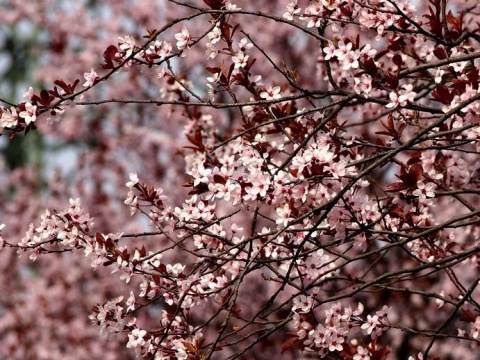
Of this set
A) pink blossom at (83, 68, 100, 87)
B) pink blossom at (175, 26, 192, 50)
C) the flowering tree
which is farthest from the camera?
pink blossom at (175, 26, 192, 50)

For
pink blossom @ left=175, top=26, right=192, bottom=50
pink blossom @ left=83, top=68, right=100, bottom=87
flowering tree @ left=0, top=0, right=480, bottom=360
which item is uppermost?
pink blossom @ left=175, top=26, right=192, bottom=50

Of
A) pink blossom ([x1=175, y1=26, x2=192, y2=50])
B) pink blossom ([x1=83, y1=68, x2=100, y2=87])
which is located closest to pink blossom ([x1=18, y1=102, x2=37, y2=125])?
pink blossom ([x1=83, y1=68, x2=100, y2=87])

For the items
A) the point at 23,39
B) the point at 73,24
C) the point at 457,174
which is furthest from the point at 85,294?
the point at 23,39

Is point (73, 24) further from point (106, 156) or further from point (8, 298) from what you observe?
point (8, 298)

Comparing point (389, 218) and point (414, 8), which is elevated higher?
point (414, 8)

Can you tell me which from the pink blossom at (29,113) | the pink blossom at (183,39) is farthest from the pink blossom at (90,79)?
the pink blossom at (183,39)

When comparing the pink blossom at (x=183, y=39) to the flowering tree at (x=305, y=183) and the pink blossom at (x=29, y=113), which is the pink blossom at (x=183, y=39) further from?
the pink blossom at (x=29, y=113)

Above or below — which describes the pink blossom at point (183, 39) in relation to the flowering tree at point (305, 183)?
above

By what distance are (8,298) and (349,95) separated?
9954mm

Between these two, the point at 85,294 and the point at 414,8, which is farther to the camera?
the point at 85,294

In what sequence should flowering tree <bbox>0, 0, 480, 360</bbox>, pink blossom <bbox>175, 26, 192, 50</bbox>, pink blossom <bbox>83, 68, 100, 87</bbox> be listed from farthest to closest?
pink blossom <bbox>175, 26, 192, 50</bbox>, pink blossom <bbox>83, 68, 100, 87</bbox>, flowering tree <bbox>0, 0, 480, 360</bbox>

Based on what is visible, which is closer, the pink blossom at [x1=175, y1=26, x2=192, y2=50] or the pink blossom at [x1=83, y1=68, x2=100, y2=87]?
the pink blossom at [x1=83, y1=68, x2=100, y2=87]

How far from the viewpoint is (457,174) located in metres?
4.48

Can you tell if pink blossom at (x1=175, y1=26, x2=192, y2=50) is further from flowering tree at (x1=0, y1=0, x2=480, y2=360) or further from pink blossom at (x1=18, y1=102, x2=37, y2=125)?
pink blossom at (x1=18, y1=102, x2=37, y2=125)
